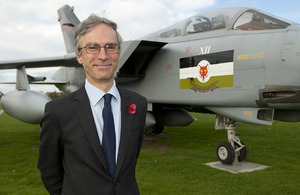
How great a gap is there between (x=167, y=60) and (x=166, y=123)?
2.93 metres

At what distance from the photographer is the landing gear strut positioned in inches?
216

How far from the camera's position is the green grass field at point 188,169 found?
14.2ft

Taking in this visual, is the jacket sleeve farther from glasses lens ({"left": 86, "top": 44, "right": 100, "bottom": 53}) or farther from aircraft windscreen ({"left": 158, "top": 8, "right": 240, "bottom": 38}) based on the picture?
aircraft windscreen ({"left": 158, "top": 8, "right": 240, "bottom": 38})

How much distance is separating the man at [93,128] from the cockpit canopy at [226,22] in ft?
13.9

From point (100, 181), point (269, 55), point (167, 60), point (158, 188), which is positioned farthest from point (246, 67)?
point (100, 181)

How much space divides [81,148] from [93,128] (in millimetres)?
133

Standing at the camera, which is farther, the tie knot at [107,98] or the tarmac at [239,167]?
the tarmac at [239,167]

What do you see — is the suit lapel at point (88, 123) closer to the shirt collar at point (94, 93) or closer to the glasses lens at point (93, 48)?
the shirt collar at point (94, 93)

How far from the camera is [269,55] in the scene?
4445mm

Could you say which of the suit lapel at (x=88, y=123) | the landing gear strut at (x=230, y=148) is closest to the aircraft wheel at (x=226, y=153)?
the landing gear strut at (x=230, y=148)

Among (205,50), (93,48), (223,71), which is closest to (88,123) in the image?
(93,48)

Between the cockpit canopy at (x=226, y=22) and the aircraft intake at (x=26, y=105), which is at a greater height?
the cockpit canopy at (x=226, y=22)

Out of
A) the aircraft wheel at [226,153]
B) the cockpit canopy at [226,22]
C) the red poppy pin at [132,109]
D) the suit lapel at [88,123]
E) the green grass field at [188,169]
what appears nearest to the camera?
the suit lapel at [88,123]

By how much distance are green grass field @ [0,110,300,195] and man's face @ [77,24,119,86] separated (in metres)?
3.12
